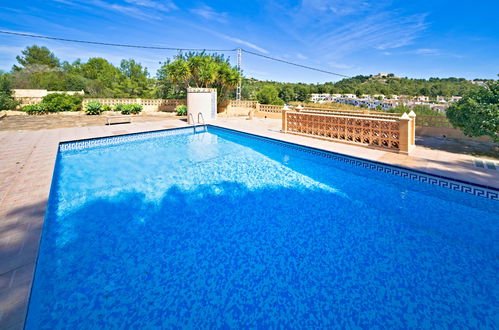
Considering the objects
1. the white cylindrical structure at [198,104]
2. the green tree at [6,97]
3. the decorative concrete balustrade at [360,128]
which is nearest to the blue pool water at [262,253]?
the decorative concrete balustrade at [360,128]

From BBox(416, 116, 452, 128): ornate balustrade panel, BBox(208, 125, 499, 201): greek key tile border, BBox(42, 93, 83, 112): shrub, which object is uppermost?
BBox(42, 93, 83, 112): shrub

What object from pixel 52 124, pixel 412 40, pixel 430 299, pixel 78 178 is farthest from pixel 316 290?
pixel 412 40

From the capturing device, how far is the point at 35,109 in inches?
581

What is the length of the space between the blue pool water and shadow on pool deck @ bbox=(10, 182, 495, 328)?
2 cm

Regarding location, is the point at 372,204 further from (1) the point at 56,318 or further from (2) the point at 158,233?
(1) the point at 56,318

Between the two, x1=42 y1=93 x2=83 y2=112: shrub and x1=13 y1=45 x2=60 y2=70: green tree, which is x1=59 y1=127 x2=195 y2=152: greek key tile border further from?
x1=13 y1=45 x2=60 y2=70: green tree

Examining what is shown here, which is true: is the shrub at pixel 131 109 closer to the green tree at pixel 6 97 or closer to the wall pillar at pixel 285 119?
the green tree at pixel 6 97

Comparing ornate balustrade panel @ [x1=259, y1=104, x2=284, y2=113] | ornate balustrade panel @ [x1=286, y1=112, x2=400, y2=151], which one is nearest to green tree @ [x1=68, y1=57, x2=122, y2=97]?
ornate balustrade panel @ [x1=259, y1=104, x2=284, y2=113]

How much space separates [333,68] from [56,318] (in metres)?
34.8

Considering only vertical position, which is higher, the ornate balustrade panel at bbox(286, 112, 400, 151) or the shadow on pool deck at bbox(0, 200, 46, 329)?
the ornate balustrade panel at bbox(286, 112, 400, 151)

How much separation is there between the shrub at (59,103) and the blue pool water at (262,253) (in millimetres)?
12053

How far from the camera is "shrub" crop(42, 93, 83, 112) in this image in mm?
15117

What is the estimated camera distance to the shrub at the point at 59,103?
1512 centimetres

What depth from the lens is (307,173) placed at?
6.45 m
